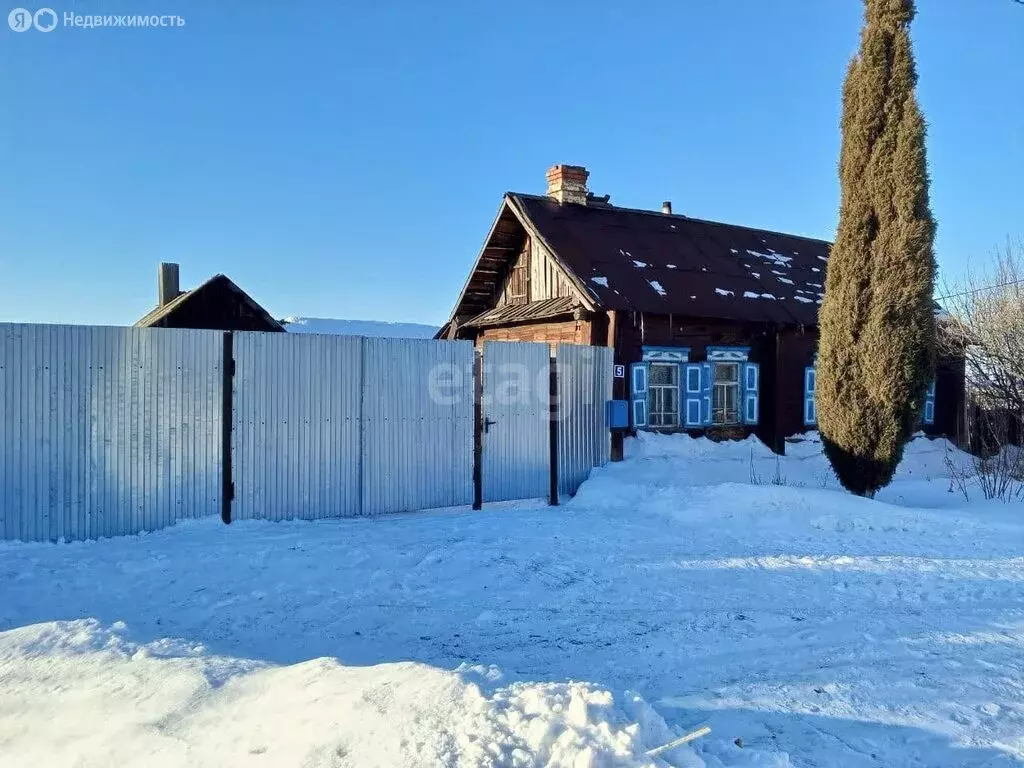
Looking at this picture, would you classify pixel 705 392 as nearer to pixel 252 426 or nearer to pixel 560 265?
pixel 560 265

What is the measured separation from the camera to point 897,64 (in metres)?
10.8

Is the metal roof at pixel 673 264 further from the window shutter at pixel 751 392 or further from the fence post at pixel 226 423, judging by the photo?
the fence post at pixel 226 423

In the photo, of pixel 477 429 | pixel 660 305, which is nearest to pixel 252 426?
pixel 477 429

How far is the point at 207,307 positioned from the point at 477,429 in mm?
16012

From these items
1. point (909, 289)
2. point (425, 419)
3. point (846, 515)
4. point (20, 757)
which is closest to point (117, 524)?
point (425, 419)

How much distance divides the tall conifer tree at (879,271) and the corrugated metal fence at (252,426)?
4.00 m

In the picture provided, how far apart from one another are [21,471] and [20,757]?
4627 mm

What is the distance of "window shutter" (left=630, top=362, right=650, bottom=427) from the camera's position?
1396cm

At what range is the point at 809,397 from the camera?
16.2 meters

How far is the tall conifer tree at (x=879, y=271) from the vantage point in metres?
10.5

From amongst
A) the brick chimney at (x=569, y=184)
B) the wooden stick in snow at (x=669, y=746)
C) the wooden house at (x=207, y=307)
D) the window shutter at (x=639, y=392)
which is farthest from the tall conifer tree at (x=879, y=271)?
the wooden house at (x=207, y=307)

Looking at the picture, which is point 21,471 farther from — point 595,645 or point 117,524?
point 595,645

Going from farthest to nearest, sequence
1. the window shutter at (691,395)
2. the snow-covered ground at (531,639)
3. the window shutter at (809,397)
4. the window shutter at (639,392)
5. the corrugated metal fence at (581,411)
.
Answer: the window shutter at (809,397)
the window shutter at (691,395)
the window shutter at (639,392)
the corrugated metal fence at (581,411)
the snow-covered ground at (531,639)

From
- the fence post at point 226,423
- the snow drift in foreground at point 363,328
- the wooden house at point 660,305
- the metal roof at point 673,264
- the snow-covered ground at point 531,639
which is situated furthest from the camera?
the snow drift in foreground at point 363,328
